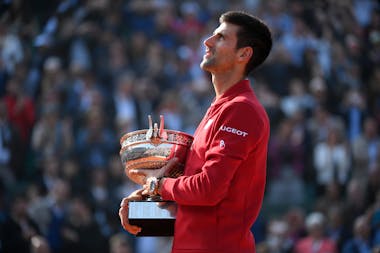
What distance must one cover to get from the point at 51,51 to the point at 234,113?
7.78 metres

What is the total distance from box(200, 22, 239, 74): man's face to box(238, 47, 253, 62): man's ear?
22 millimetres

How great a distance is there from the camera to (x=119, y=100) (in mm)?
9922

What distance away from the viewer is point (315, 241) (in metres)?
8.44

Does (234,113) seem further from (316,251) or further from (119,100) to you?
(119,100)

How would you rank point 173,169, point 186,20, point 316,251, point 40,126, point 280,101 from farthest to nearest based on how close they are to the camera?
point 186,20 → point 280,101 → point 40,126 → point 316,251 → point 173,169

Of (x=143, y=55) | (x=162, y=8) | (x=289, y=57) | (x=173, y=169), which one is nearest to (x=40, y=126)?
(x=143, y=55)

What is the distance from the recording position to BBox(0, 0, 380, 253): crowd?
8.66 m

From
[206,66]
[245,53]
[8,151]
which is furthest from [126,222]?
[8,151]

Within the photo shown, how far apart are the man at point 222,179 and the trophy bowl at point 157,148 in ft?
0.16

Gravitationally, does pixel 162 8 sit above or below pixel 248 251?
above

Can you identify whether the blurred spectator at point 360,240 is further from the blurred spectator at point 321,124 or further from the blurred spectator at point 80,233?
the blurred spectator at point 80,233

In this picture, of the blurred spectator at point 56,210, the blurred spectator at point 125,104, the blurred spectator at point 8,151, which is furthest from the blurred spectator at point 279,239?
the blurred spectator at point 8,151

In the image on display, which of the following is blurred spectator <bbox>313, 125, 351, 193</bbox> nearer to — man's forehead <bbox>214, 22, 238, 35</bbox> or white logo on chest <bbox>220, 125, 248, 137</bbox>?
man's forehead <bbox>214, 22, 238, 35</bbox>

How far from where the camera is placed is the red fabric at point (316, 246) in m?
8.37
